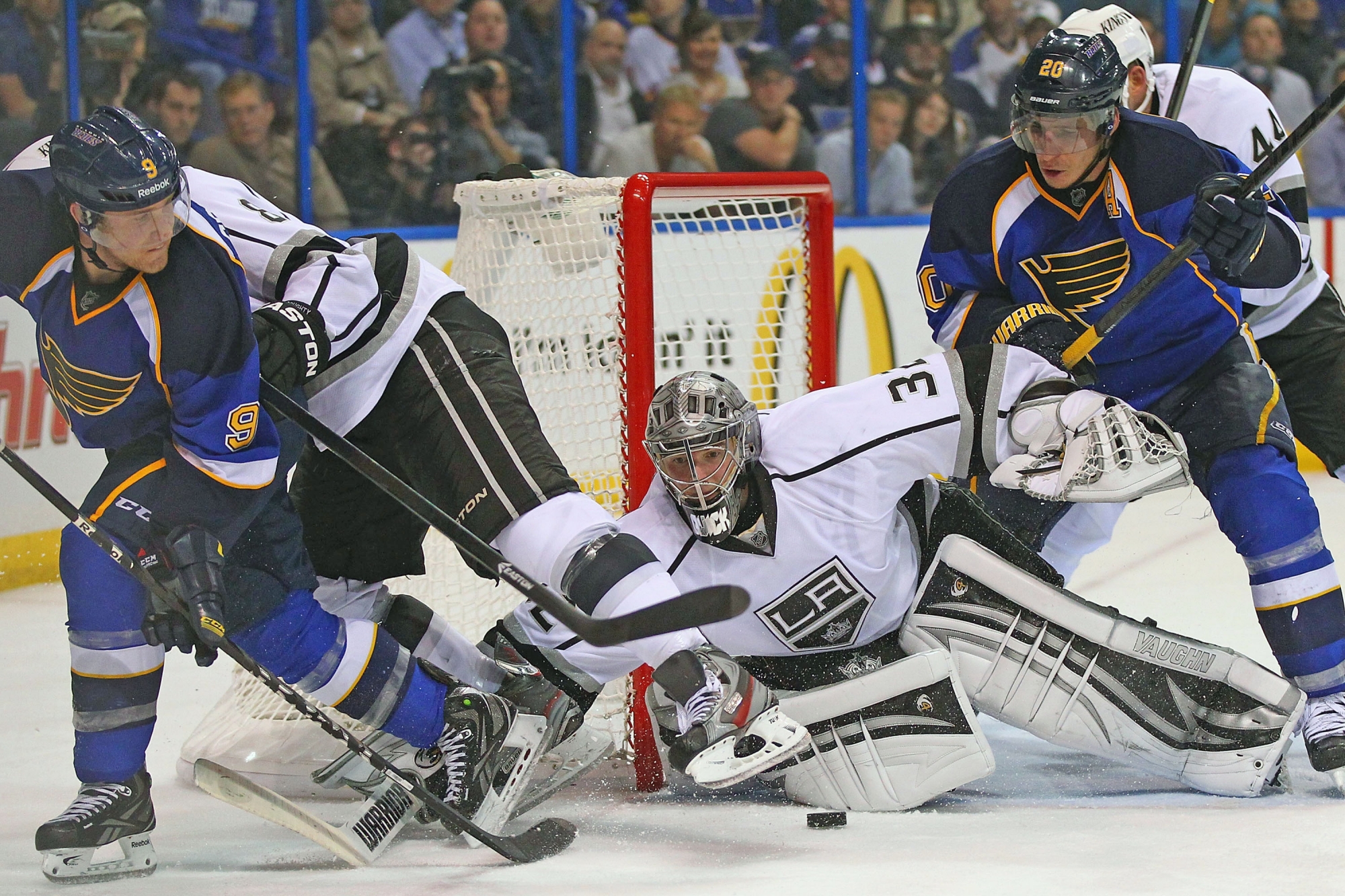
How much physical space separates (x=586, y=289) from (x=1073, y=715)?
1.20 metres

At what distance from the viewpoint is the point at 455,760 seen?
249cm

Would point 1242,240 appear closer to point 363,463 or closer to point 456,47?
point 363,463

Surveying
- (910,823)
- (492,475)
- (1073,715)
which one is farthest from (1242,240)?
(492,475)

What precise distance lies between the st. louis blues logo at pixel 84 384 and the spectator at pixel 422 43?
3069 millimetres

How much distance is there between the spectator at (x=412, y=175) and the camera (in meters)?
5.10

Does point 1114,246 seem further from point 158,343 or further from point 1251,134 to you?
point 158,343

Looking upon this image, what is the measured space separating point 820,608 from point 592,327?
87cm

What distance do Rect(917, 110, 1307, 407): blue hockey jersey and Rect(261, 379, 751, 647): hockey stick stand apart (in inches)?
40.7

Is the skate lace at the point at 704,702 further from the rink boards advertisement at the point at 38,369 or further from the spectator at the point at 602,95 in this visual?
the spectator at the point at 602,95

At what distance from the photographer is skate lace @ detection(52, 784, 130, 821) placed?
7.25 ft

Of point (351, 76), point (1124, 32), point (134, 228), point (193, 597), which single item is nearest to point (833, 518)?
point (193, 597)

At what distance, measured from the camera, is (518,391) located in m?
2.44

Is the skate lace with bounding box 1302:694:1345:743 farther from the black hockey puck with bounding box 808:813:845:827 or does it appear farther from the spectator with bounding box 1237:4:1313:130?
the spectator with bounding box 1237:4:1313:130

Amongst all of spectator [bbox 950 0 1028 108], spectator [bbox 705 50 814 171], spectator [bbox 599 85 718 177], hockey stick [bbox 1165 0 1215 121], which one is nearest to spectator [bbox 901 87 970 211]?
spectator [bbox 950 0 1028 108]
